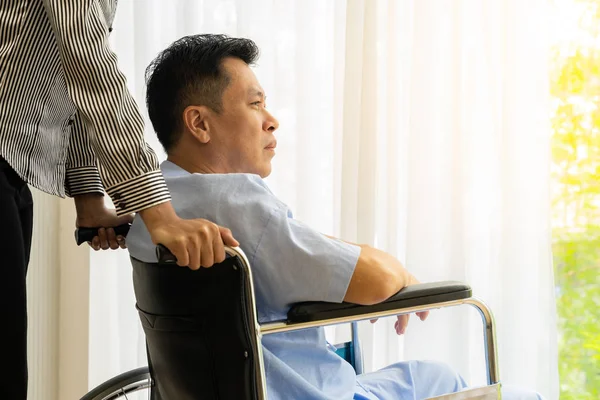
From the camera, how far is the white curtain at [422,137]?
2.13 m

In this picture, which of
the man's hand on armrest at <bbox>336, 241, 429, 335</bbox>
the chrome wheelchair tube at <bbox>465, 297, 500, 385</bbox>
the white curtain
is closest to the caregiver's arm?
the man's hand on armrest at <bbox>336, 241, 429, 335</bbox>

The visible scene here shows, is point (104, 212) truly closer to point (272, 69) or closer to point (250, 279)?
point (250, 279)

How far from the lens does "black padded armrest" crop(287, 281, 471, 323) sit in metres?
1.17

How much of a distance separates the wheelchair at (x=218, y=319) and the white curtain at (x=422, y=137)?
0.92 meters

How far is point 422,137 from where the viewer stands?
2.21 m

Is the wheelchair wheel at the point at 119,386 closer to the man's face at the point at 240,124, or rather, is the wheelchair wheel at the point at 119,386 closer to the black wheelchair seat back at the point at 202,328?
the black wheelchair seat back at the point at 202,328

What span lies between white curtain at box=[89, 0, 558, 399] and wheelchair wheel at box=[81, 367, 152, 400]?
0.85 metres

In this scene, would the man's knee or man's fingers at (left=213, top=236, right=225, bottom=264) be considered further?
the man's knee

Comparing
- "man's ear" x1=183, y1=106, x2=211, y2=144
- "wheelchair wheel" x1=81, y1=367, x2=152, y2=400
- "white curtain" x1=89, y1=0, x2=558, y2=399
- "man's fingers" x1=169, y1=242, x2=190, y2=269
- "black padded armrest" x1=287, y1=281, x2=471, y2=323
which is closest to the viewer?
"man's fingers" x1=169, y1=242, x2=190, y2=269

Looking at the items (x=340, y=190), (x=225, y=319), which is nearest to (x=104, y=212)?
(x=225, y=319)

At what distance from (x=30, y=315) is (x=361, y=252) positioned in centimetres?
161

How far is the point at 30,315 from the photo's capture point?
2.50 m

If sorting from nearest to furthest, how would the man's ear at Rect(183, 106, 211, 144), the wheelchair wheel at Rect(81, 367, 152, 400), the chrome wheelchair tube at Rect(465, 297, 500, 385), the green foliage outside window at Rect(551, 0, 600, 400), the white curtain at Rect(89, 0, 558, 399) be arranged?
1. the chrome wheelchair tube at Rect(465, 297, 500, 385)
2. the man's ear at Rect(183, 106, 211, 144)
3. the wheelchair wheel at Rect(81, 367, 152, 400)
4. the white curtain at Rect(89, 0, 558, 399)
5. the green foliage outside window at Rect(551, 0, 600, 400)

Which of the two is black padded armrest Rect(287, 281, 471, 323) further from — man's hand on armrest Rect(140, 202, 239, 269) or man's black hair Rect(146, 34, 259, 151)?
man's black hair Rect(146, 34, 259, 151)
